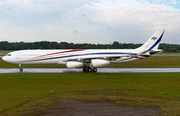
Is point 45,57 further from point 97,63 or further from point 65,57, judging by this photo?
point 97,63

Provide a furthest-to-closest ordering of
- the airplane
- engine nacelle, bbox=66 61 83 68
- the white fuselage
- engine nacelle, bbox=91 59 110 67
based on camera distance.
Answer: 1. the white fuselage
2. the airplane
3. engine nacelle, bbox=91 59 110 67
4. engine nacelle, bbox=66 61 83 68

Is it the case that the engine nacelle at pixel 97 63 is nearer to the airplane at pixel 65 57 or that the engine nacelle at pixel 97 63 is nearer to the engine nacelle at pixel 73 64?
the airplane at pixel 65 57

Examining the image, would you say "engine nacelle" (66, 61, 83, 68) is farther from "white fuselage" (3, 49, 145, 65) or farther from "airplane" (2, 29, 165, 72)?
"white fuselage" (3, 49, 145, 65)

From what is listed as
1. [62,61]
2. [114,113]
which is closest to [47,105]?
[114,113]

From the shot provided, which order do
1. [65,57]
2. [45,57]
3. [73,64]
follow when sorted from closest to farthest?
[73,64], [45,57], [65,57]

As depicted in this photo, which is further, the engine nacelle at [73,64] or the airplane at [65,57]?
the airplane at [65,57]

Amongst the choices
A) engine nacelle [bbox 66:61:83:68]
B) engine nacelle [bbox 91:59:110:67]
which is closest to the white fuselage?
engine nacelle [bbox 91:59:110:67]

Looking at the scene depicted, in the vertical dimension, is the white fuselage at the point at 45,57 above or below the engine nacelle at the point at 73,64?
above

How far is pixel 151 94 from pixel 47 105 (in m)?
8.03

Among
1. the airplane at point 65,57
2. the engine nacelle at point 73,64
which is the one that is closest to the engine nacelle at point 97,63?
the airplane at point 65,57

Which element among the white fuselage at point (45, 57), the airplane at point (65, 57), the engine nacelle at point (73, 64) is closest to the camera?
the engine nacelle at point (73, 64)

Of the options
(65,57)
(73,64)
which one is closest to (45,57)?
(65,57)

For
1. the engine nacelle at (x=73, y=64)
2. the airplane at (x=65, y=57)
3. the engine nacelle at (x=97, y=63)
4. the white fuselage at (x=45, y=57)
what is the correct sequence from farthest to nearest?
the white fuselage at (x=45, y=57) < the airplane at (x=65, y=57) < the engine nacelle at (x=97, y=63) < the engine nacelle at (x=73, y=64)

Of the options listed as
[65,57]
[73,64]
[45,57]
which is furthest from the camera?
[65,57]
